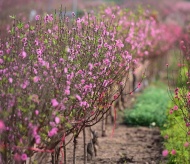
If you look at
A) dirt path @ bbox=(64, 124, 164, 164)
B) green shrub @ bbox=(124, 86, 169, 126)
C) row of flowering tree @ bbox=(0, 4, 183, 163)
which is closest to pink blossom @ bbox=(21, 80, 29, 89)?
row of flowering tree @ bbox=(0, 4, 183, 163)

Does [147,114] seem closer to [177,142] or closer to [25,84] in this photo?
[177,142]

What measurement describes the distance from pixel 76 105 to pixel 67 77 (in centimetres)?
75

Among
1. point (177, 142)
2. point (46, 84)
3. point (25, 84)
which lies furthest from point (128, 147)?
point (25, 84)

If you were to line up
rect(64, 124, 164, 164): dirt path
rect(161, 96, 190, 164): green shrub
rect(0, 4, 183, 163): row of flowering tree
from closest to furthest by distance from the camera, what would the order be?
rect(0, 4, 183, 163): row of flowering tree, rect(161, 96, 190, 164): green shrub, rect(64, 124, 164, 164): dirt path

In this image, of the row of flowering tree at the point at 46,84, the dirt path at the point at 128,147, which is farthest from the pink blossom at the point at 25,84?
the dirt path at the point at 128,147

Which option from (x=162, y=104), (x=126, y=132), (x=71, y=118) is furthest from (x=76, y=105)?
(x=162, y=104)

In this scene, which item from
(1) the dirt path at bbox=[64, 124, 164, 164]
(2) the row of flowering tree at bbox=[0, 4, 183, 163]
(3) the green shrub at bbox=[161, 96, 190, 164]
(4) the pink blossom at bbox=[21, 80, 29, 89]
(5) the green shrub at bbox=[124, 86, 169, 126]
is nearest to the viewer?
(4) the pink blossom at bbox=[21, 80, 29, 89]

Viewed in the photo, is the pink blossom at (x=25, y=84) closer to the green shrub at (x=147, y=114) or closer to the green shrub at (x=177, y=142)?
the green shrub at (x=177, y=142)

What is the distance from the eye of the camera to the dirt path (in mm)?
8414

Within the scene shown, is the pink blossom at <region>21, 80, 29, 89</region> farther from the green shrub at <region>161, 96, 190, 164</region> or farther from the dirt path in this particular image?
the dirt path

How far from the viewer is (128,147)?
31.3 feet

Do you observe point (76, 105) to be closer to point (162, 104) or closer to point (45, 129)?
point (45, 129)

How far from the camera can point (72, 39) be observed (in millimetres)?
6328

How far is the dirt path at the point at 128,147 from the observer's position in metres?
8.41
